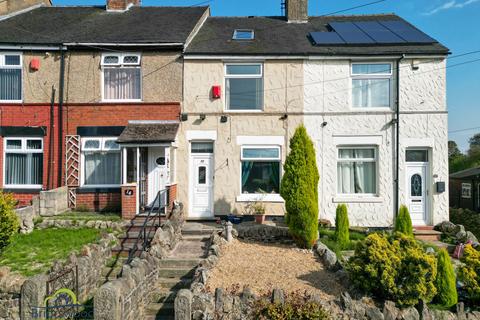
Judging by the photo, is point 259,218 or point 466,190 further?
point 466,190

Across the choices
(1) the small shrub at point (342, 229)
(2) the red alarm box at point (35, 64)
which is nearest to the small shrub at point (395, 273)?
(1) the small shrub at point (342, 229)

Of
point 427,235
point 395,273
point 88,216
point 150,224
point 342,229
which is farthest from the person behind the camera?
point 427,235

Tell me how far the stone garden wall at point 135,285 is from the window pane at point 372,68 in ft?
29.0

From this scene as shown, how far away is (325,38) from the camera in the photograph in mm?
14016

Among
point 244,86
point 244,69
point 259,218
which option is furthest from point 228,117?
point 259,218

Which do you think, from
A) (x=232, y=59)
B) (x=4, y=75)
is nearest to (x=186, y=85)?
(x=232, y=59)

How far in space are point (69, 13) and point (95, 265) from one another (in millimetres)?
12894

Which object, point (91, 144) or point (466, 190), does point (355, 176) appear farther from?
point (91, 144)

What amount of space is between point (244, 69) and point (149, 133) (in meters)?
4.34

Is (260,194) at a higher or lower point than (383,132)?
lower

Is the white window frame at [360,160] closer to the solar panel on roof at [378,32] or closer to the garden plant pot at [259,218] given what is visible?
the garden plant pot at [259,218]

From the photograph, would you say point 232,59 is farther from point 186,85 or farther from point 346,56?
point 346,56

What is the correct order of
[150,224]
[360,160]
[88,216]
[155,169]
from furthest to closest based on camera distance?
[360,160] < [155,169] < [88,216] < [150,224]

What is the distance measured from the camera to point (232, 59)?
13.3 metres
